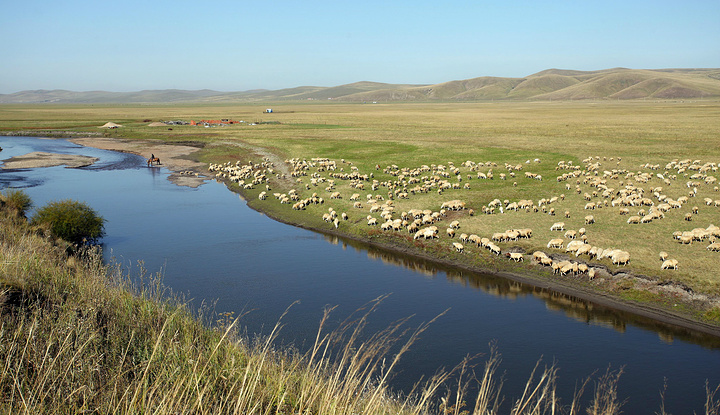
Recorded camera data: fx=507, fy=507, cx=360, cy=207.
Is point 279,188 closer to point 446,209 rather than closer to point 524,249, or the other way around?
point 446,209

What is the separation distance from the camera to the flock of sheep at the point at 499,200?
23859 mm

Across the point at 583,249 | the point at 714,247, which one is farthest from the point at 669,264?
the point at 583,249

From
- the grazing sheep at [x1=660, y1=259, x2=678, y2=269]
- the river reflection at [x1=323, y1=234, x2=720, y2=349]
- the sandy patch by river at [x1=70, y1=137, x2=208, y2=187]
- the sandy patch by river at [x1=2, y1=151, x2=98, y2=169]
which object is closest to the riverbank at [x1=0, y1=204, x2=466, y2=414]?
the river reflection at [x1=323, y1=234, x2=720, y2=349]

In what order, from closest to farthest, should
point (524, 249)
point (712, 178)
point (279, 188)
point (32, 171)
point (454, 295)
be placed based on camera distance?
1. point (454, 295)
2. point (524, 249)
3. point (712, 178)
4. point (279, 188)
5. point (32, 171)

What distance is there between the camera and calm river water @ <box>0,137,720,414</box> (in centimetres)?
1498

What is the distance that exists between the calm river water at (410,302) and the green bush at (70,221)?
1420mm

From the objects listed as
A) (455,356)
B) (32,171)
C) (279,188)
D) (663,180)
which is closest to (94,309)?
(455,356)

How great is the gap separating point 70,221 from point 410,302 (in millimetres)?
17592

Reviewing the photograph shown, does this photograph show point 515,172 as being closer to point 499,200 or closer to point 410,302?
point 499,200

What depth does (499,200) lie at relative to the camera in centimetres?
3222

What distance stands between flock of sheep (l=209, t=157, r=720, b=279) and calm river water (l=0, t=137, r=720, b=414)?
9.99 ft

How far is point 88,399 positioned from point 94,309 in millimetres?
2553

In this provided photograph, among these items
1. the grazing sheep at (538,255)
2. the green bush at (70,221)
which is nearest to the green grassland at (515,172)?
the grazing sheep at (538,255)

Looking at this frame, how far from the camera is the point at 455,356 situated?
15.5 meters
